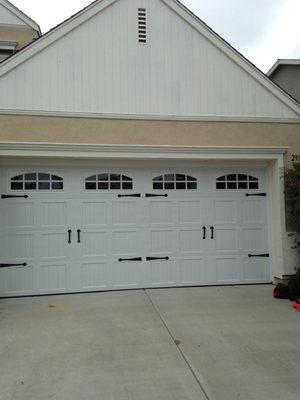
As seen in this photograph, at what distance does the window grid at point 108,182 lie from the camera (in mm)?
7477

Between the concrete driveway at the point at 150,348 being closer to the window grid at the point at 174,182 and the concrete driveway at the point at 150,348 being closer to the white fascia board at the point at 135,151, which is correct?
the window grid at the point at 174,182

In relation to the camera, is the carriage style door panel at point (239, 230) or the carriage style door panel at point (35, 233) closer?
the carriage style door panel at point (35, 233)

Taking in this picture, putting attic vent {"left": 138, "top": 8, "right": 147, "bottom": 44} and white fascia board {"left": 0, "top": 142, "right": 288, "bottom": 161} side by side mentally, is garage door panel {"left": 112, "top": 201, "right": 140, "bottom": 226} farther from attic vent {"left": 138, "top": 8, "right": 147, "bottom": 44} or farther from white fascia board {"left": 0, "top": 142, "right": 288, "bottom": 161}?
attic vent {"left": 138, "top": 8, "right": 147, "bottom": 44}

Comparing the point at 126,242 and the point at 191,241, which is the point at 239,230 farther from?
the point at 126,242

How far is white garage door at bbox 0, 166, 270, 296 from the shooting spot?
719cm

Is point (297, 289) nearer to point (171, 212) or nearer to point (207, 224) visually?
point (207, 224)

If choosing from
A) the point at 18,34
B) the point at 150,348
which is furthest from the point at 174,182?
the point at 18,34

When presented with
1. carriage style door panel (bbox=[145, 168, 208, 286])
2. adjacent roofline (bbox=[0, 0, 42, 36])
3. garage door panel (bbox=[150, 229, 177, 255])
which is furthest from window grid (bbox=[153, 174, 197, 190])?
adjacent roofline (bbox=[0, 0, 42, 36])

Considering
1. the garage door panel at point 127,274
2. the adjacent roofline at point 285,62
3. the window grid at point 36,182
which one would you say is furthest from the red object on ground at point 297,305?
the adjacent roofline at point 285,62

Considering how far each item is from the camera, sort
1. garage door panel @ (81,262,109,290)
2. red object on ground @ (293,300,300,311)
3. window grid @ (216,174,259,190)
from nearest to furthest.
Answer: red object on ground @ (293,300,300,311)
garage door panel @ (81,262,109,290)
window grid @ (216,174,259,190)

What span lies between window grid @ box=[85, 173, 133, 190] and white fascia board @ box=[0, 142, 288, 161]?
0.54 meters

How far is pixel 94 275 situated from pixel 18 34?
7.11 m

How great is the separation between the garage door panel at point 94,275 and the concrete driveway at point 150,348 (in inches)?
18.2

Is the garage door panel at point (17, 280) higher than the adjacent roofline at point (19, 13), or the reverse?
the adjacent roofline at point (19, 13)
